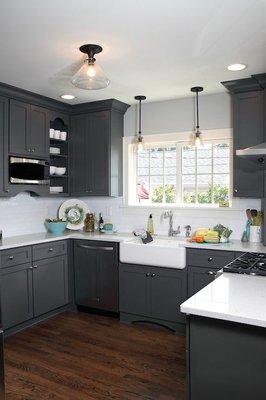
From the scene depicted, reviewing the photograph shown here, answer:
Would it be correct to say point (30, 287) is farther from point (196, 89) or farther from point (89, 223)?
point (196, 89)

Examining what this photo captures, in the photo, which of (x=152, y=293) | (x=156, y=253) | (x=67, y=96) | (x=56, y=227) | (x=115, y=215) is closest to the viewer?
(x=156, y=253)

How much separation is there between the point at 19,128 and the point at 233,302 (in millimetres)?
3051

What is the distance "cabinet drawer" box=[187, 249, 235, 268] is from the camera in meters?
3.41

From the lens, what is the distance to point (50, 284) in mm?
3998

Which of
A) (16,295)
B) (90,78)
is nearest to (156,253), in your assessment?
(16,295)

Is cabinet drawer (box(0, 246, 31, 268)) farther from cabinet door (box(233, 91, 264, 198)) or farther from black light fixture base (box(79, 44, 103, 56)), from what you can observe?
cabinet door (box(233, 91, 264, 198))

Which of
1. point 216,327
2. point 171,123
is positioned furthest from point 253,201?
point 216,327

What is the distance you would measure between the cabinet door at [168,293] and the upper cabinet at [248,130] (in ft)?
3.43

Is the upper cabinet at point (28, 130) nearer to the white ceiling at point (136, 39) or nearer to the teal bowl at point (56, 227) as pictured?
the white ceiling at point (136, 39)

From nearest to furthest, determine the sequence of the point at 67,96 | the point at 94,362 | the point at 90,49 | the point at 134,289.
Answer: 1. the point at 90,49
2. the point at 94,362
3. the point at 134,289
4. the point at 67,96

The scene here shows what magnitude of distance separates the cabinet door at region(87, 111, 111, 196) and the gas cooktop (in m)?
2.07

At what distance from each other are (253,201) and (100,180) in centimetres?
181

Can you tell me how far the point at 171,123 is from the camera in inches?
171

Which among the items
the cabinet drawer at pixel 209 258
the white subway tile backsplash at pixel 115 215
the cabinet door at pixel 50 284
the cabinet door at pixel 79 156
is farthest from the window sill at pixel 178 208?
the cabinet door at pixel 50 284
